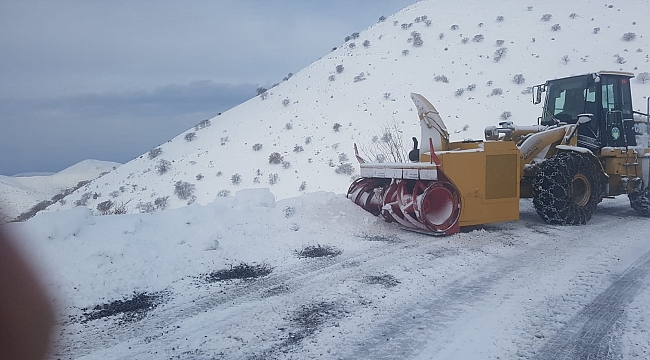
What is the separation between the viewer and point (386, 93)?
33.8 meters

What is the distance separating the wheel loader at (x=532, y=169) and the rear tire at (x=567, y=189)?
0.02 metres

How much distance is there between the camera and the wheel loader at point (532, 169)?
7.11 meters

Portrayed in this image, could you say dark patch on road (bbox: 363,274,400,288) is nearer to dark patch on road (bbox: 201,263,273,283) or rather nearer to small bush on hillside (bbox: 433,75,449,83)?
dark patch on road (bbox: 201,263,273,283)

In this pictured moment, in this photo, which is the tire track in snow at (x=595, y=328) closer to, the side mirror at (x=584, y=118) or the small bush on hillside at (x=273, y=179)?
the side mirror at (x=584, y=118)

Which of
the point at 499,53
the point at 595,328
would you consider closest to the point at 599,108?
the point at 595,328

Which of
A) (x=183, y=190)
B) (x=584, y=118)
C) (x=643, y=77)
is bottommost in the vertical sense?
(x=183, y=190)

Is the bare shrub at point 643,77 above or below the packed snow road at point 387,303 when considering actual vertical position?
above

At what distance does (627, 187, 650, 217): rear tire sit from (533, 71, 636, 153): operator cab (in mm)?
1082

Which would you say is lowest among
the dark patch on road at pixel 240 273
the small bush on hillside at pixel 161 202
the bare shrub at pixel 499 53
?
the small bush on hillside at pixel 161 202

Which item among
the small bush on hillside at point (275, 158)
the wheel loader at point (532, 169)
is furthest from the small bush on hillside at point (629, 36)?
the wheel loader at point (532, 169)

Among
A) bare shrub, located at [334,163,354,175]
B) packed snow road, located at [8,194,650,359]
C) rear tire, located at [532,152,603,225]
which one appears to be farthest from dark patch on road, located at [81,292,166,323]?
bare shrub, located at [334,163,354,175]

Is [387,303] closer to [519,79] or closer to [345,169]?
[345,169]

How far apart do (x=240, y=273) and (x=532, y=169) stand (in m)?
5.97

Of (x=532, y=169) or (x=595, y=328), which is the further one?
(x=532, y=169)
